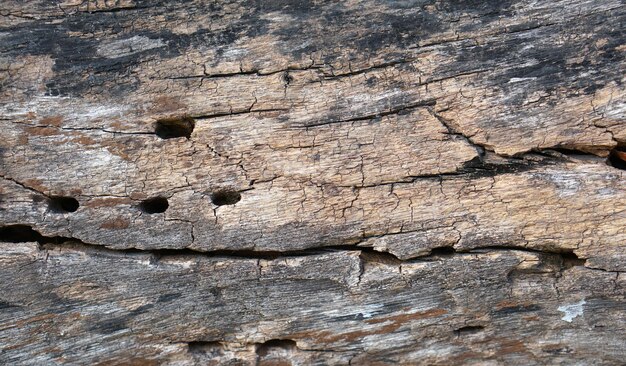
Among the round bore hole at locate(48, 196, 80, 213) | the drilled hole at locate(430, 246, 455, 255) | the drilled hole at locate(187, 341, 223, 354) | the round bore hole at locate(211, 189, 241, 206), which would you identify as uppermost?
the round bore hole at locate(48, 196, 80, 213)

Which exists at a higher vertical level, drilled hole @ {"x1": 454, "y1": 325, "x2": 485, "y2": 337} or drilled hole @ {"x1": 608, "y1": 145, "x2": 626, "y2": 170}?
drilled hole @ {"x1": 608, "y1": 145, "x2": 626, "y2": 170}

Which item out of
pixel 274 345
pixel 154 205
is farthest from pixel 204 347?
pixel 154 205

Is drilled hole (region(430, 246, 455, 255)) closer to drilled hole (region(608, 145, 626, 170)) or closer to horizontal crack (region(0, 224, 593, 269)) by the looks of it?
horizontal crack (region(0, 224, 593, 269))

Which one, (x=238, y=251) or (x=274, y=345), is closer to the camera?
(x=238, y=251)

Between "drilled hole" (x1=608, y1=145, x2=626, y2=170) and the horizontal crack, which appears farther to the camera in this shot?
the horizontal crack

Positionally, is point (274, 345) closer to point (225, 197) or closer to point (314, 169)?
point (225, 197)

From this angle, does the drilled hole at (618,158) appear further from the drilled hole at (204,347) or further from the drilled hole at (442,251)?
the drilled hole at (204,347)

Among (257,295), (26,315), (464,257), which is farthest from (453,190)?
(26,315)

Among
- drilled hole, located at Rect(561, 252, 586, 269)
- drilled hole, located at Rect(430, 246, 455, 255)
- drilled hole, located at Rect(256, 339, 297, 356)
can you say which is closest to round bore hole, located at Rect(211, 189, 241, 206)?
drilled hole, located at Rect(256, 339, 297, 356)
